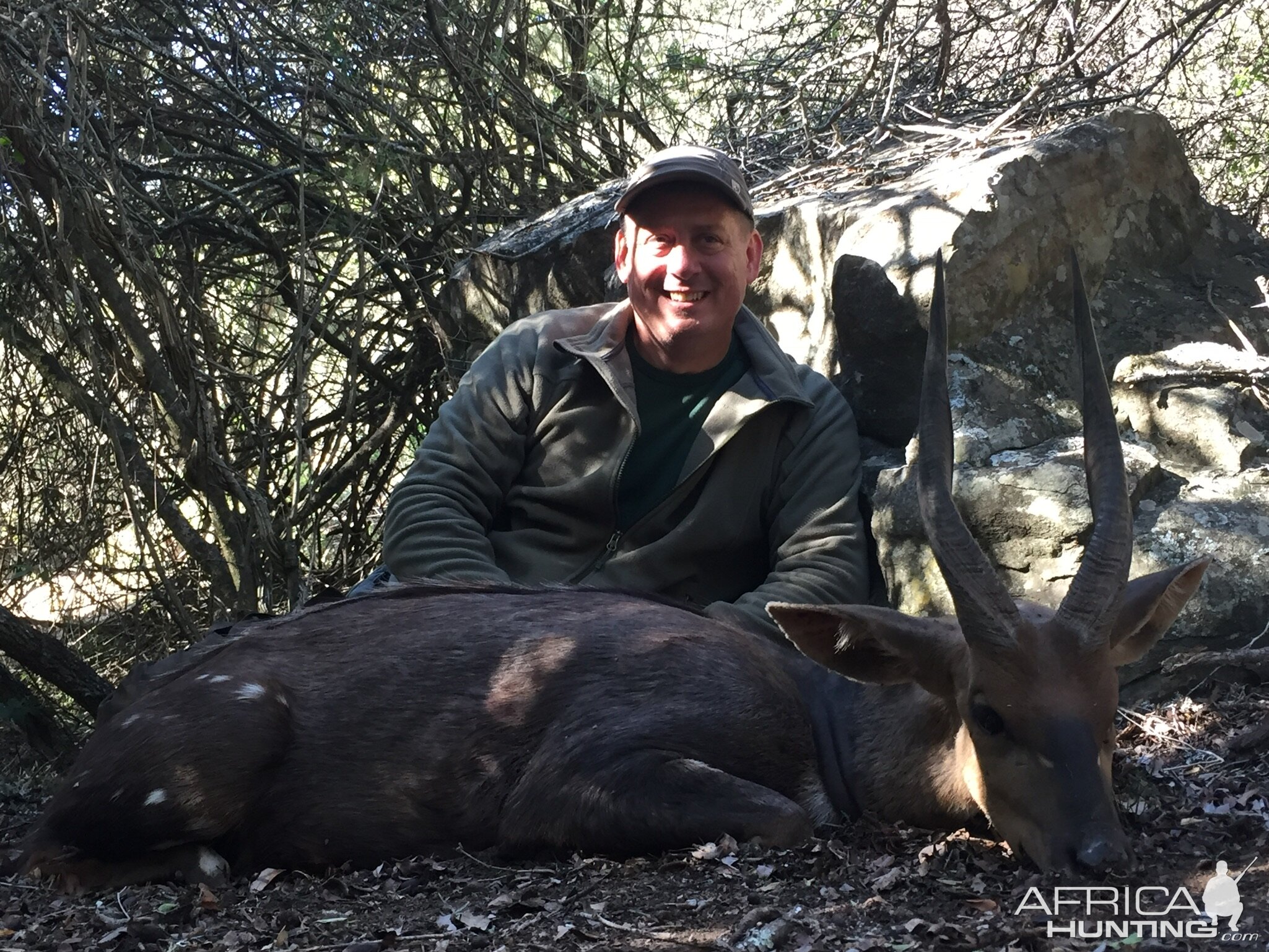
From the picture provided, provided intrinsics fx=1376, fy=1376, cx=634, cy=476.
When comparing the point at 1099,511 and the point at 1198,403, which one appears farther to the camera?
the point at 1198,403

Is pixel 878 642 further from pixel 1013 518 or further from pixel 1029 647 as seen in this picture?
pixel 1013 518

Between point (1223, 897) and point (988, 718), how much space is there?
2.55 ft

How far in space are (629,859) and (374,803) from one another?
35.4 inches

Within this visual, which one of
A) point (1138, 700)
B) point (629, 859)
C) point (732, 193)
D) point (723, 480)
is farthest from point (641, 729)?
point (732, 193)

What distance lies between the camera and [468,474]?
5766mm

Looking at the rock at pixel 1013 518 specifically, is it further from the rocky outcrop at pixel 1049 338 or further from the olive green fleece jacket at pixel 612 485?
the olive green fleece jacket at pixel 612 485

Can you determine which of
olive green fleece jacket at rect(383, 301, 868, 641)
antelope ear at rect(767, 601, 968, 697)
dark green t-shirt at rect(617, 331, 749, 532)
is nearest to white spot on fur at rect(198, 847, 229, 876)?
olive green fleece jacket at rect(383, 301, 868, 641)

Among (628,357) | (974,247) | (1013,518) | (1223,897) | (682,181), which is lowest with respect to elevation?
(1223,897)

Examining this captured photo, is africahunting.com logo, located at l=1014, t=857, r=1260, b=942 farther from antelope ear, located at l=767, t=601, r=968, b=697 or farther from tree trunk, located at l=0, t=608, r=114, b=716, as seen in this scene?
tree trunk, located at l=0, t=608, r=114, b=716

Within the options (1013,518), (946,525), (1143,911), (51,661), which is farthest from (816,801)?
(51,661)

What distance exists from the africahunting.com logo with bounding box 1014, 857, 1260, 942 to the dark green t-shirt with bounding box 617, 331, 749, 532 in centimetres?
266

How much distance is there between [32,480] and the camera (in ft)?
24.5

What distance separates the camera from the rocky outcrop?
16.8 feet

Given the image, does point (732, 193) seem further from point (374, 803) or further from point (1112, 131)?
point (374, 803)
